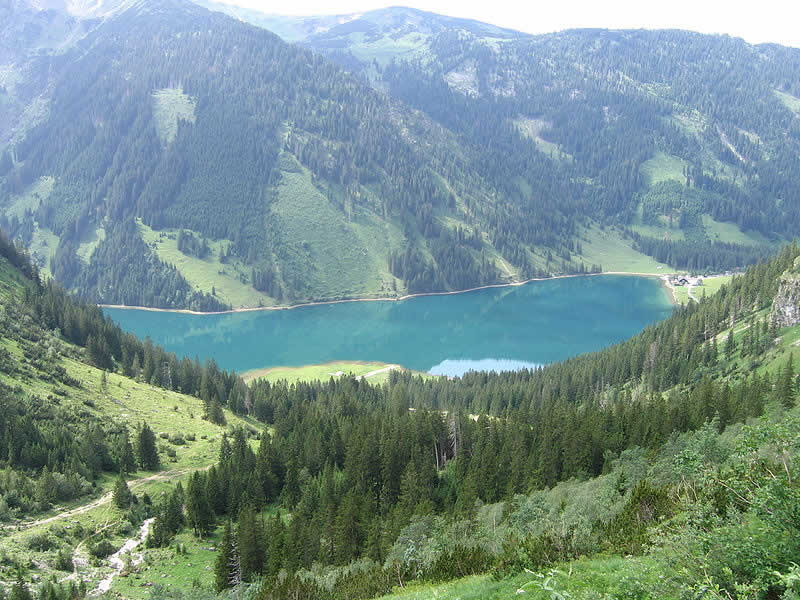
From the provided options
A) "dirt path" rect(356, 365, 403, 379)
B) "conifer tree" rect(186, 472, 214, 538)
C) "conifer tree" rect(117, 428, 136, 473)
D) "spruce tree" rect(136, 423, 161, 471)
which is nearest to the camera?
"conifer tree" rect(186, 472, 214, 538)

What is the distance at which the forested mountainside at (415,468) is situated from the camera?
25.5 m

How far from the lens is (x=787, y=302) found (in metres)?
119

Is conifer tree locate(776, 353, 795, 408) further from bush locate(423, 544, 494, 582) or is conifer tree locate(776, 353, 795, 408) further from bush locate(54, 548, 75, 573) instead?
bush locate(54, 548, 75, 573)

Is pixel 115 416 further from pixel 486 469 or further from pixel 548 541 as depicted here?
pixel 548 541

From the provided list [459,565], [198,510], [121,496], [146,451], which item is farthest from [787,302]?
[121,496]

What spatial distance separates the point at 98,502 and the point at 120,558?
12.5m

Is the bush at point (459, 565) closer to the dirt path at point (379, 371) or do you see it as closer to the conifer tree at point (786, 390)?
the conifer tree at point (786, 390)

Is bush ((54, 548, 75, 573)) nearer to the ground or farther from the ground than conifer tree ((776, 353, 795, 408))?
nearer to the ground

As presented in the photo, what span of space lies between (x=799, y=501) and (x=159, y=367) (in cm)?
13138

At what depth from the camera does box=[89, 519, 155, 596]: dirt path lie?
180 ft

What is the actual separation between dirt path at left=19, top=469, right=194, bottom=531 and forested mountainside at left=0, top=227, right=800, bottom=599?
438 mm

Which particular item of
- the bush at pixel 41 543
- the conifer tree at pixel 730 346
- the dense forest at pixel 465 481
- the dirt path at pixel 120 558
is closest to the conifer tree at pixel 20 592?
the dirt path at pixel 120 558

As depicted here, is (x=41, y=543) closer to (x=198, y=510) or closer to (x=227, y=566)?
(x=198, y=510)

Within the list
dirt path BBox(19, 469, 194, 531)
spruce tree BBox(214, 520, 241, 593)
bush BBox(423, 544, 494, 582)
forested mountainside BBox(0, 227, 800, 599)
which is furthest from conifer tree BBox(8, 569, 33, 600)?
bush BBox(423, 544, 494, 582)
